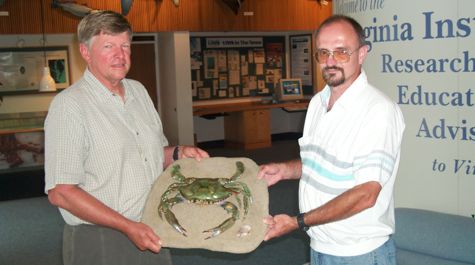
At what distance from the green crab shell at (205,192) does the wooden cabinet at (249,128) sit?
851 centimetres

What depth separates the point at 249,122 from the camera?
36.6ft

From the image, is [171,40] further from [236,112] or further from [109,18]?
[109,18]

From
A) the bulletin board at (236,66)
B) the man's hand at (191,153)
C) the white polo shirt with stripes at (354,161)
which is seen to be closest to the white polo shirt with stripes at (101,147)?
the man's hand at (191,153)

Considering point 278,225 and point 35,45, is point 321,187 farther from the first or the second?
point 35,45

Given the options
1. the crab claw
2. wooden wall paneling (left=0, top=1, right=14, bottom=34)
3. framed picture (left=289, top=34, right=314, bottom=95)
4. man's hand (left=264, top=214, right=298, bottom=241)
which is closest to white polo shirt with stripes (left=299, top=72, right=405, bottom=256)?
man's hand (left=264, top=214, right=298, bottom=241)

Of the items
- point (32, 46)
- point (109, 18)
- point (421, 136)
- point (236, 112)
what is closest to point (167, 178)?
point (109, 18)

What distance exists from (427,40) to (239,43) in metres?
8.52

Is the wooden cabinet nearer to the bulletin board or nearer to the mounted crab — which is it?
the bulletin board

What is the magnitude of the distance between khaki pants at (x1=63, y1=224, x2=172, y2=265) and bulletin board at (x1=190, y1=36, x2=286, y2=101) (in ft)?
29.1

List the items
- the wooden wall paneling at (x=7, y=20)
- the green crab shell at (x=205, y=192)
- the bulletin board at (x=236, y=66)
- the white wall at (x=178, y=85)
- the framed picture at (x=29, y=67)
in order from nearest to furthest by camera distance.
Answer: the green crab shell at (x=205, y=192) < the wooden wall paneling at (x=7, y=20) < the framed picture at (x=29, y=67) < the white wall at (x=178, y=85) < the bulletin board at (x=236, y=66)

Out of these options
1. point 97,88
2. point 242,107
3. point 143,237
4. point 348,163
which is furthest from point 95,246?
point 242,107

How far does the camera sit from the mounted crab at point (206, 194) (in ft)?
7.95

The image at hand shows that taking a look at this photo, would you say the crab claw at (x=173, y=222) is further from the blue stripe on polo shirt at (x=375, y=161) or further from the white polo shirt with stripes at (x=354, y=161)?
the blue stripe on polo shirt at (x=375, y=161)

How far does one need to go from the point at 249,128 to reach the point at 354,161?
898 centimetres
